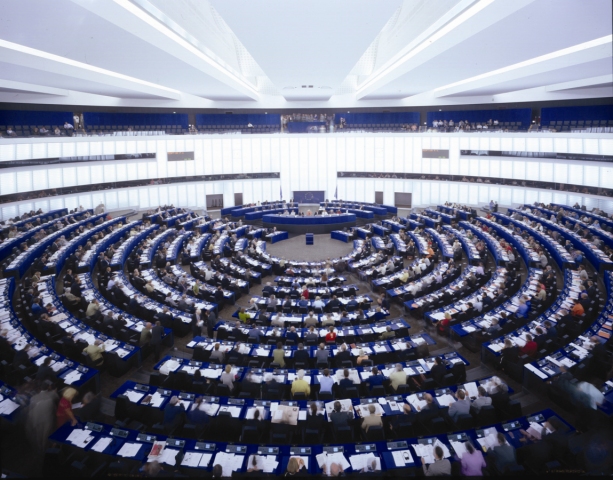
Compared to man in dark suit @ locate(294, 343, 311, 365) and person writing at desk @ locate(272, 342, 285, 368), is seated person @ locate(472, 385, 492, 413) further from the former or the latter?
person writing at desk @ locate(272, 342, 285, 368)

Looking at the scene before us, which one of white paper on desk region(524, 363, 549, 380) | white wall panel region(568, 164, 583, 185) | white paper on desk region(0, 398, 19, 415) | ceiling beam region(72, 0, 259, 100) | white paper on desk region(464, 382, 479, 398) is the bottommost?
white paper on desk region(464, 382, 479, 398)

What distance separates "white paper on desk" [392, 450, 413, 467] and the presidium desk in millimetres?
23014

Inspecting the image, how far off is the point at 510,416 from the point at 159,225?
24519mm

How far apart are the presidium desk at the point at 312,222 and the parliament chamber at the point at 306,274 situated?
0.17m

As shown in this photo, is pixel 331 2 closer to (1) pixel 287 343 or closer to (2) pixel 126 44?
(2) pixel 126 44

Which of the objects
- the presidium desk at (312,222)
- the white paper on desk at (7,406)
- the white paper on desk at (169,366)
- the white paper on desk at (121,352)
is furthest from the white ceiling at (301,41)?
the presidium desk at (312,222)

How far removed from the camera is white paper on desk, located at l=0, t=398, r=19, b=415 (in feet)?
25.5

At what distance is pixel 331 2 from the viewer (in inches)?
408

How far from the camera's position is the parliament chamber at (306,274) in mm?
7586

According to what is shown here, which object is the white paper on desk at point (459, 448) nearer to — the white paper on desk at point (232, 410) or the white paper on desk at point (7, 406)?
the white paper on desk at point (232, 410)

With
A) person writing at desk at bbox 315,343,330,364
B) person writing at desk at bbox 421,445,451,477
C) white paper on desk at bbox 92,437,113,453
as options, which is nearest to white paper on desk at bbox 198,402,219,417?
white paper on desk at bbox 92,437,113,453

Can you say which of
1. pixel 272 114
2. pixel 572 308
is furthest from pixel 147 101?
pixel 572 308

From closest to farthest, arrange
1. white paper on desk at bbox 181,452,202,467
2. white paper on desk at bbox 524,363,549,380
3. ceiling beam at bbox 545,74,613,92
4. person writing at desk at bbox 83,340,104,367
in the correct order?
white paper on desk at bbox 181,452,202,467, white paper on desk at bbox 524,363,549,380, person writing at desk at bbox 83,340,104,367, ceiling beam at bbox 545,74,613,92

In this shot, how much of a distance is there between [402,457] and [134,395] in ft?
18.8
